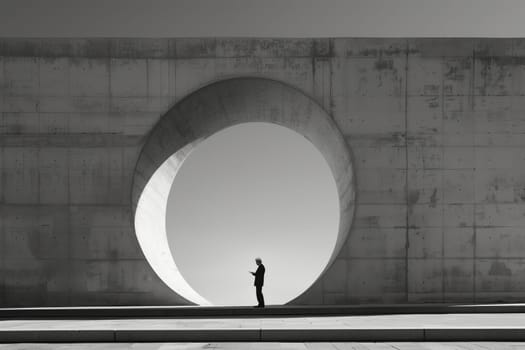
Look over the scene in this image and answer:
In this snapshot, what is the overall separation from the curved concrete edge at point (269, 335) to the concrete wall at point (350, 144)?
4.44 meters

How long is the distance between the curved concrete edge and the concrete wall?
14.6ft

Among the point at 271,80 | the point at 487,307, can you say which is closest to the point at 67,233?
the point at 271,80

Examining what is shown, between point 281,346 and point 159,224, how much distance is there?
26.5ft

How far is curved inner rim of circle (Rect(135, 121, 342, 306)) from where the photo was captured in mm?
13375

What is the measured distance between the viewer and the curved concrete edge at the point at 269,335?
8.26 m

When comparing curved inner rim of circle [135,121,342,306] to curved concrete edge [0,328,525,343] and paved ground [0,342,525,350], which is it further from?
paved ground [0,342,525,350]

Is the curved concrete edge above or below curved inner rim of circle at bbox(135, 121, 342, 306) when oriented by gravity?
below

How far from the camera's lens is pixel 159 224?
50.1 ft

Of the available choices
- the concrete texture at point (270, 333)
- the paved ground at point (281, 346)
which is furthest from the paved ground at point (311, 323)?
the paved ground at point (281, 346)

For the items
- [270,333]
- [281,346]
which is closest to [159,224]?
[270,333]

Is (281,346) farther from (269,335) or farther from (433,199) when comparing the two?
(433,199)

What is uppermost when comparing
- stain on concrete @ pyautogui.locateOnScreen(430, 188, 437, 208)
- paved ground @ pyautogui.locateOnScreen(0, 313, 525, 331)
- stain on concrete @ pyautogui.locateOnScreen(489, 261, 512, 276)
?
stain on concrete @ pyautogui.locateOnScreen(430, 188, 437, 208)

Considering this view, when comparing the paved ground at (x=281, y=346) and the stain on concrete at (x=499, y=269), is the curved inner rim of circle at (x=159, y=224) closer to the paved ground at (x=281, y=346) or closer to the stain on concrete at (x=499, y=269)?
the paved ground at (x=281, y=346)

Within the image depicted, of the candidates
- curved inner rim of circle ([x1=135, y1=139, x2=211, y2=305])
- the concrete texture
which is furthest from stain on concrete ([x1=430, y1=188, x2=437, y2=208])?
curved inner rim of circle ([x1=135, y1=139, x2=211, y2=305])
